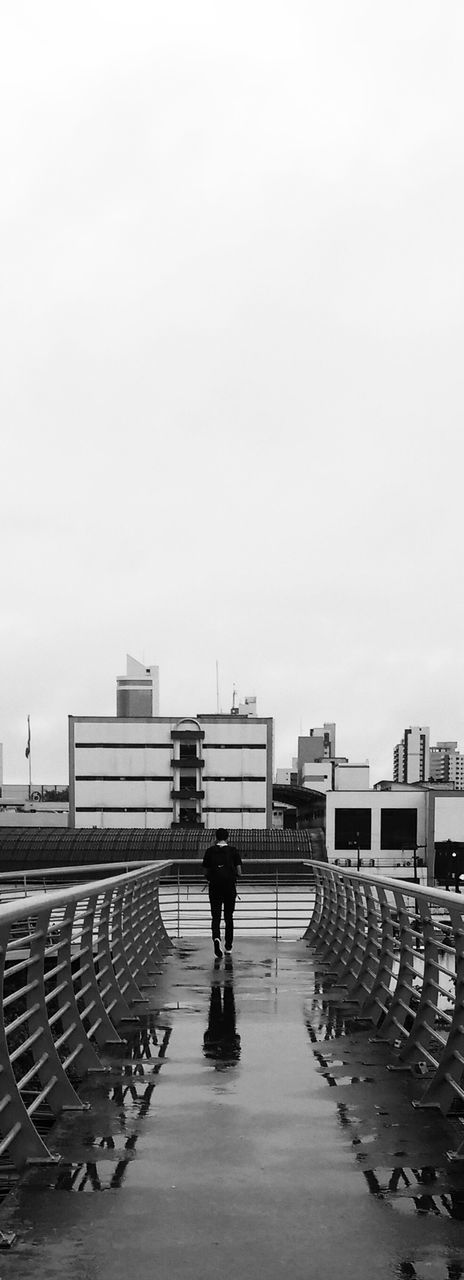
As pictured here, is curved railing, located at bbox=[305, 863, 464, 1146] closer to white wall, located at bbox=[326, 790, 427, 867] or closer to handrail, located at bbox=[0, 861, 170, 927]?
handrail, located at bbox=[0, 861, 170, 927]

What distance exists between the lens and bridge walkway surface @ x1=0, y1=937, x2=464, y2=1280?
460 cm

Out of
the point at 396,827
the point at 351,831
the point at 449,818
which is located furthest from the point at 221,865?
the point at 396,827

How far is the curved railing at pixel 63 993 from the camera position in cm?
566

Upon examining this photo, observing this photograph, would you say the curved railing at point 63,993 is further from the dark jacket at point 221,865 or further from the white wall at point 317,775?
the white wall at point 317,775

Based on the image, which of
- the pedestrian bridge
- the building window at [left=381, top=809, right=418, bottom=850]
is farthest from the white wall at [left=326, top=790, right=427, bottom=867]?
the pedestrian bridge

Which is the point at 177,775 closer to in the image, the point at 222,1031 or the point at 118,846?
the point at 118,846

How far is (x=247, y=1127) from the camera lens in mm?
6629

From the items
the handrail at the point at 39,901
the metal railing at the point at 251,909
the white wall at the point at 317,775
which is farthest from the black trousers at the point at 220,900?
the white wall at the point at 317,775

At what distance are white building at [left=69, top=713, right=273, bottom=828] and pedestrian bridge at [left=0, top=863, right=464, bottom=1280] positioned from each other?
92.7m

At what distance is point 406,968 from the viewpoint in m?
9.22

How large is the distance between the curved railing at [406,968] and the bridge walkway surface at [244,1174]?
24 centimetres

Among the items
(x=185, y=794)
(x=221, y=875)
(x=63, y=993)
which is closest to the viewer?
(x=63, y=993)

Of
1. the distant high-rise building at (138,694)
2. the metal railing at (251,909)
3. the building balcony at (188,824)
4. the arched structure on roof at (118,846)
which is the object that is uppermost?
the distant high-rise building at (138,694)

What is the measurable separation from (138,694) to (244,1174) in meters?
109
